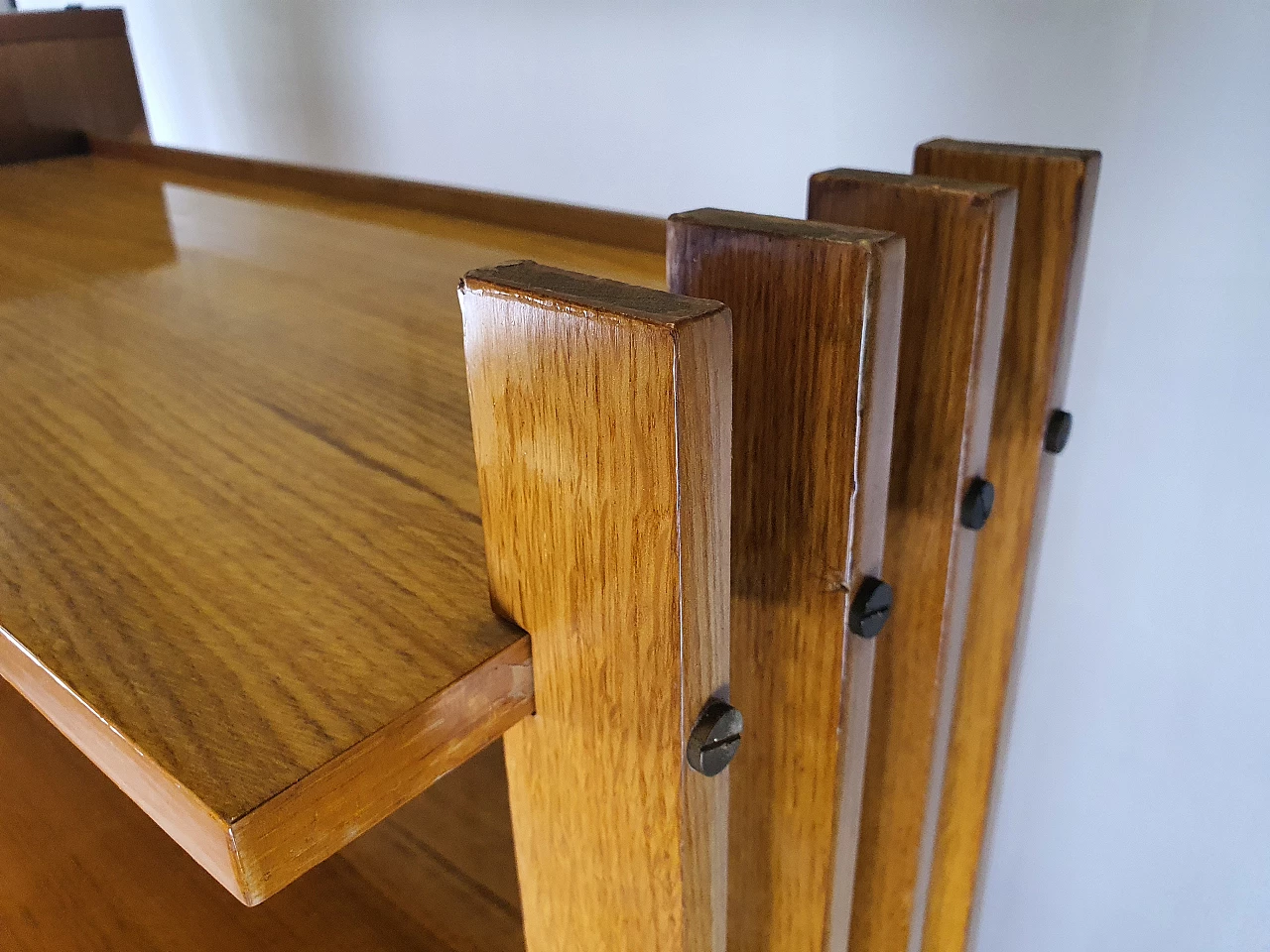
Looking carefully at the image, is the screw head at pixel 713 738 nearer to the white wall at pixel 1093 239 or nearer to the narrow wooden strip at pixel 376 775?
the narrow wooden strip at pixel 376 775

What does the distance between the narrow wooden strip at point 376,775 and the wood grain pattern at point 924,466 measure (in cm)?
18

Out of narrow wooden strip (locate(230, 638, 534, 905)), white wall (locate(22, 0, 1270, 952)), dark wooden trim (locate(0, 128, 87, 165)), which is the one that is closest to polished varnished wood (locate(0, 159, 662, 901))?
narrow wooden strip (locate(230, 638, 534, 905))

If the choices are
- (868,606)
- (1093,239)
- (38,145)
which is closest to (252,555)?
(868,606)

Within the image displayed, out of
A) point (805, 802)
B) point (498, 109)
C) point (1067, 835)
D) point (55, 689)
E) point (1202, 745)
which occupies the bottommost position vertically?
point (1067, 835)

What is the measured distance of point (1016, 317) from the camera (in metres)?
0.42

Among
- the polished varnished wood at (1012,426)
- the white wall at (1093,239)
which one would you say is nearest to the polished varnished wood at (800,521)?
the polished varnished wood at (1012,426)

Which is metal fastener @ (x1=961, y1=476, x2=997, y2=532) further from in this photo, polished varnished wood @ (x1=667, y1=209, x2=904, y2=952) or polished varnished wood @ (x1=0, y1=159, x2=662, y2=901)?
polished varnished wood @ (x1=0, y1=159, x2=662, y2=901)

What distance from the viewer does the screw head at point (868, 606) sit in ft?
1.05

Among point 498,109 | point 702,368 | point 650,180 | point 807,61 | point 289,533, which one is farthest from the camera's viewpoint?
point 498,109

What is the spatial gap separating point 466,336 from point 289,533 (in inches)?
4.6

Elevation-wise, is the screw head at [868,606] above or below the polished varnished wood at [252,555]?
below

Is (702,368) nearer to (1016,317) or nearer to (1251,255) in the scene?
(1016,317)

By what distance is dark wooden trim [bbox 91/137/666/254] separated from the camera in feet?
2.34

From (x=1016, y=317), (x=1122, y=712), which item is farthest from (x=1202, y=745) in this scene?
(x=1016, y=317)
